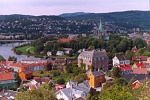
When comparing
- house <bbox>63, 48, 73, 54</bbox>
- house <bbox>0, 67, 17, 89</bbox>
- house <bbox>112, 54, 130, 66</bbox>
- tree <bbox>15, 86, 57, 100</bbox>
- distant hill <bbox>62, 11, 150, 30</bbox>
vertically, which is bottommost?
distant hill <bbox>62, 11, 150, 30</bbox>

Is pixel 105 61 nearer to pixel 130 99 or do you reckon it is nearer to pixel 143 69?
pixel 143 69

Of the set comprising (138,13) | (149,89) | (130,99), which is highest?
(149,89)

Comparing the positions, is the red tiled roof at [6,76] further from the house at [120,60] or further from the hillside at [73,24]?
the hillside at [73,24]

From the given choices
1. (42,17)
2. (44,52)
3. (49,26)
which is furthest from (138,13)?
(44,52)

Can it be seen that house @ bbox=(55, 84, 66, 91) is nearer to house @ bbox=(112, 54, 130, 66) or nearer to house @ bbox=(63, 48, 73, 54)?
house @ bbox=(112, 54, 130, 66)

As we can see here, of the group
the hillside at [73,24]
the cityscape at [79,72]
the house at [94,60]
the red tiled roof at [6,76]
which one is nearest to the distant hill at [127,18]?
the hillside at [73,24]

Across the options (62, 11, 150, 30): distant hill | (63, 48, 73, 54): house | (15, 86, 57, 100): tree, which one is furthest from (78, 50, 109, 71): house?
(62, 11, 150, 30): distant hill
